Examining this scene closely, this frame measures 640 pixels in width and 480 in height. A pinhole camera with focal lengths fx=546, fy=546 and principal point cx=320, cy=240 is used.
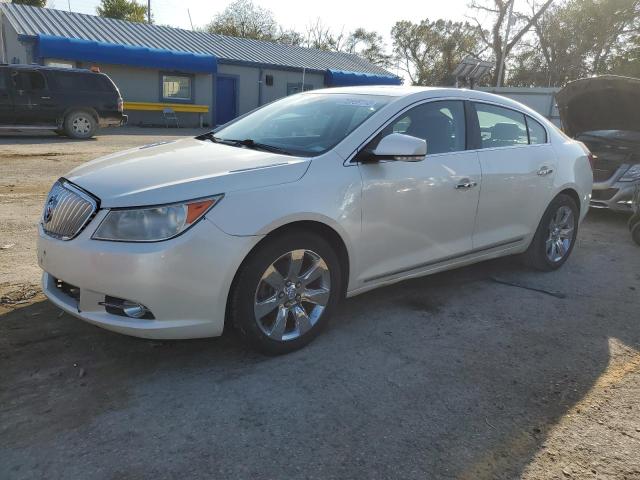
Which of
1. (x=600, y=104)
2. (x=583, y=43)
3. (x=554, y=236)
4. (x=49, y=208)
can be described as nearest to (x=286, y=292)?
(x=49, y=208)

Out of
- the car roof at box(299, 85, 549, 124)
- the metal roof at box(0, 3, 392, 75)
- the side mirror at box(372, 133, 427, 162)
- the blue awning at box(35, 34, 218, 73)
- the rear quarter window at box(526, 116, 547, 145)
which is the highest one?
the metal roof at box(0, 3, 392, 75)

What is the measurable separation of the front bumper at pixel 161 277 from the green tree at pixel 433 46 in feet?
145

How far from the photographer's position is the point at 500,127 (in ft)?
15.2

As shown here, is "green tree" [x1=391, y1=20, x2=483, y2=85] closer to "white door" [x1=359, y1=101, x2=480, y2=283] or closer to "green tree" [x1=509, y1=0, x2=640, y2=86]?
"green tree" [x1=509, y1=0, x2=640, y2=86]

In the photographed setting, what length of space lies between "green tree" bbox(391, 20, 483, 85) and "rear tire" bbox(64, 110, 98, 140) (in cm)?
3446

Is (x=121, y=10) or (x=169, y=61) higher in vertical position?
(x=121, y=10)

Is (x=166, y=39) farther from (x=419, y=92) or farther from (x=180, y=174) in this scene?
(x=180, y=174)

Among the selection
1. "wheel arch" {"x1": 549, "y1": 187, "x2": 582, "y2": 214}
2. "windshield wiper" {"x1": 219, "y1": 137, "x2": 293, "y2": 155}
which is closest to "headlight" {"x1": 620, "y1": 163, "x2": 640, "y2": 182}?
"wheel arch" {"x1": 549, "y1": 187, "x2": 582, "y2": 214}

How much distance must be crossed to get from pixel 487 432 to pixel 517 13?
39589mm

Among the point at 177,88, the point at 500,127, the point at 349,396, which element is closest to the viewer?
the point at 349,396

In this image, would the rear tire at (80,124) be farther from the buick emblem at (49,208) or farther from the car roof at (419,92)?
the buick emblem at (49,208)

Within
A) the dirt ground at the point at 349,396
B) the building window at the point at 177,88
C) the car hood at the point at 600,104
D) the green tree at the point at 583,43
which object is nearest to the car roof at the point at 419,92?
the dirt ground at the point at 349,396

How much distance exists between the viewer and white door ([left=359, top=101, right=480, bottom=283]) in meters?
3.59

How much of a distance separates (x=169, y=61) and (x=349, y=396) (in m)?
21.3
